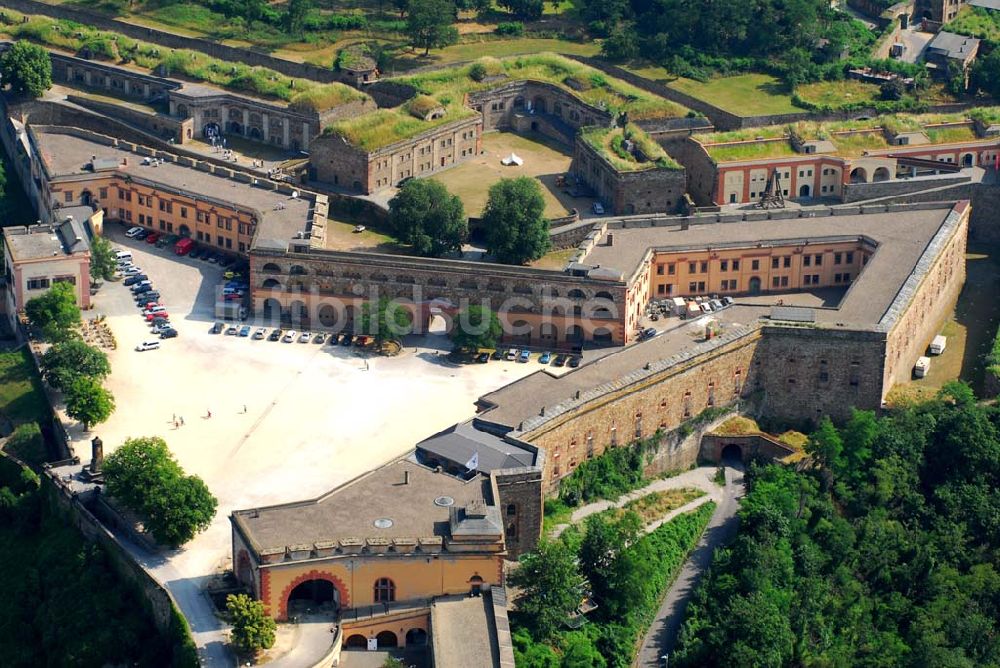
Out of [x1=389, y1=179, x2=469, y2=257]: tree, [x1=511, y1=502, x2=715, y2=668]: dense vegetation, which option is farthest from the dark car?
[x1=511, y1=502, x2=715, y2=668]: dense vegetation

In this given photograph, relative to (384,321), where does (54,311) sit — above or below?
above

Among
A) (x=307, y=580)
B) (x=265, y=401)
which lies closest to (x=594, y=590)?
(x=307, y=580)

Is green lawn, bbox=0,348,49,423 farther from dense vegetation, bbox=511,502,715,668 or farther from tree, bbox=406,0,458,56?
tree, bbox=406,0,458,56

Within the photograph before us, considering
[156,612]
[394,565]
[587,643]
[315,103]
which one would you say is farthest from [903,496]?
[315,103]

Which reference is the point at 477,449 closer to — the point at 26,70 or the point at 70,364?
the point at 70,364

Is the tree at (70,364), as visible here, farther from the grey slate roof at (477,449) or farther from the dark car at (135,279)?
the grey slate roof at (477,449)
